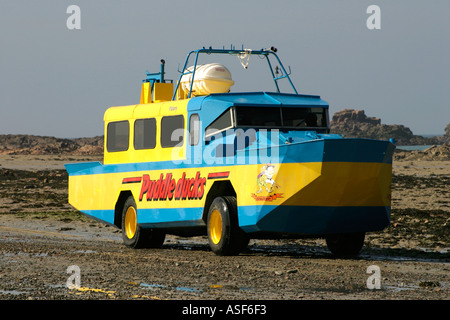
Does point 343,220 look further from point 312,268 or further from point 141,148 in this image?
point 141,148

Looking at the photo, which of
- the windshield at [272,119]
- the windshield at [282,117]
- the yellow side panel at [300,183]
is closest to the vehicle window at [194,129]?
the windshield at [272,119]

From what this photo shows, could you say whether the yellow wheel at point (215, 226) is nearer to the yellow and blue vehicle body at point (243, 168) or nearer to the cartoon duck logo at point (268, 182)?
the yellow and blue vehicle body at point (243, 168)

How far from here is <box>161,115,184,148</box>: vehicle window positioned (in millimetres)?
16953

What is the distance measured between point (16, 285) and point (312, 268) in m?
4.58

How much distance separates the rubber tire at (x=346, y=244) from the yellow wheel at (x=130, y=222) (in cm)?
453

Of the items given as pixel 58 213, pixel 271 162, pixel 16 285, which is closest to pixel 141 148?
pixel 271 162

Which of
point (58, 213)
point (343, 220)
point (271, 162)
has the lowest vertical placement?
point (58, 213)

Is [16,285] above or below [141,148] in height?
below

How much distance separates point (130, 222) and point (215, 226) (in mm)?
3610

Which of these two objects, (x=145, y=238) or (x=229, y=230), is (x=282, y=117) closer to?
(x=229, y=230)

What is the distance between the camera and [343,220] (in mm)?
14461

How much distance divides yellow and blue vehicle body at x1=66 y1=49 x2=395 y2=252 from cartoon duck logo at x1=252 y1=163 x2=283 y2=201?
16 millimetres

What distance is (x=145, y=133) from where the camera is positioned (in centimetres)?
1814

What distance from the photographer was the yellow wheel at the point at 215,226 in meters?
15.5
